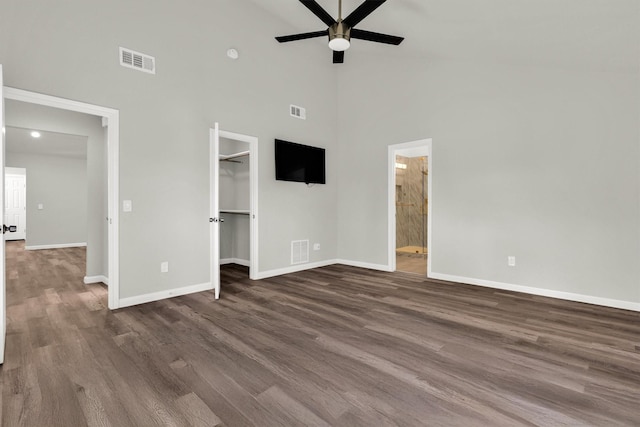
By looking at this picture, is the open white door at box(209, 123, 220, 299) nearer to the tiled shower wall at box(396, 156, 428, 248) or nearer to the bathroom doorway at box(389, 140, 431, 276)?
the bathroom doorway at box(389, 140, 431, 276)

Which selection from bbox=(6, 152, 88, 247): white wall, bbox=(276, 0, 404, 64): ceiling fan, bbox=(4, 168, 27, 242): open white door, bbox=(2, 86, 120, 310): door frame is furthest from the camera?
bbox=(4, 168, 27, 242): open white door

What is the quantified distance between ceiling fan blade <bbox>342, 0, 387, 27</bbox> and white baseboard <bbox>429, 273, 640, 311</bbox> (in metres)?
3.56

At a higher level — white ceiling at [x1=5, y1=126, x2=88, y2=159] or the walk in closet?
white ceiling at [x1=5, y1=126, x2=88, y2=159]

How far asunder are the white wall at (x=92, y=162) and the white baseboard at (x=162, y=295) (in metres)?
1.40

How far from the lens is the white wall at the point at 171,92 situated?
296 cm

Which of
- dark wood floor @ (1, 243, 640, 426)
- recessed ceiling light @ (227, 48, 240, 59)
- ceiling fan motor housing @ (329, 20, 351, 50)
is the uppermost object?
recessed ceiling light @ (227, 48, 240, 59)

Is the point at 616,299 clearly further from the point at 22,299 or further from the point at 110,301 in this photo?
the point at 22,299

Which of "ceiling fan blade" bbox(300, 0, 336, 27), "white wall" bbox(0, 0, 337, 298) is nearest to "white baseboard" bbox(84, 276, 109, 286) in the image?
"white wall" bbox(0, 0, 337, 298)

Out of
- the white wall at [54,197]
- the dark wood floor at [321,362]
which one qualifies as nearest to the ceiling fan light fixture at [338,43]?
the dark wood floor at [321,362]

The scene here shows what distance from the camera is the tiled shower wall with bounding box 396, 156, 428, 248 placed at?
773cm

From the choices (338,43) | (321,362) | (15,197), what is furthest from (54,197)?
(321,362)

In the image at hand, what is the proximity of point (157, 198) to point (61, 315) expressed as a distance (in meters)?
1.48

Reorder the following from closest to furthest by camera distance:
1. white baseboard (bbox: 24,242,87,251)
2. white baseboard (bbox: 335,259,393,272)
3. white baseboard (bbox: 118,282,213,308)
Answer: white baseboard (bbox: 118,282,213,308), white baseboard (bbox: 335,259,393,272), white baseboard (bbox: 24,242,87,251)

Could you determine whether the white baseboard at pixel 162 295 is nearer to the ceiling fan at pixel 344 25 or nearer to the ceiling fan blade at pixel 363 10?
the ceiling fan at pixel 344 25
